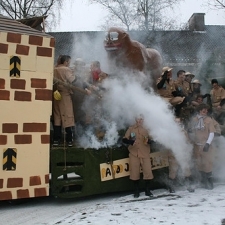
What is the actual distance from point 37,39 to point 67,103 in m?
1.14

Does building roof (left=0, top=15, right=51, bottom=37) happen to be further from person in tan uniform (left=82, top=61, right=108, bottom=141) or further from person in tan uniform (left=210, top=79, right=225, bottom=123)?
person in tan uniform (left=210, top=79, right=225, bottom=123)

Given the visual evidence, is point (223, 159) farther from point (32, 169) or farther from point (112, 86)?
point (32, 169)

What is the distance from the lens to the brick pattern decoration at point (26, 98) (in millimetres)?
6219

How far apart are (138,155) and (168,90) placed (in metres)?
1.57

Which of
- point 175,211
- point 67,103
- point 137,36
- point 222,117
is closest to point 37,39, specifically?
point 67,103

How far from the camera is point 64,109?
690cm

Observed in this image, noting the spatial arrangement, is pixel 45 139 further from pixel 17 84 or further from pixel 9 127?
pixel 17 84

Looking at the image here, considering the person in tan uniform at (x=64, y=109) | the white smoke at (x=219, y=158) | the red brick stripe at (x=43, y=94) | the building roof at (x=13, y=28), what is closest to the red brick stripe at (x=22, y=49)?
the building roof at (x=13, y=28)

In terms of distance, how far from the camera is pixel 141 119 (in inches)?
285

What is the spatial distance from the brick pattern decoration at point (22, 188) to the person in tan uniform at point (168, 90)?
9.21 ft

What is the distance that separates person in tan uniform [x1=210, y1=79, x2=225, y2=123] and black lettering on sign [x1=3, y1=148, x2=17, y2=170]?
434 cm

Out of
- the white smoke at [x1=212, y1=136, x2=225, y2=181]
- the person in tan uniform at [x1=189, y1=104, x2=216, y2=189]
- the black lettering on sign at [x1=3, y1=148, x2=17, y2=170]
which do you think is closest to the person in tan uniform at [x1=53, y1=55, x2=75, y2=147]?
the black lettering on sign at [x1=3, y1=148, x2=17, y2=170]

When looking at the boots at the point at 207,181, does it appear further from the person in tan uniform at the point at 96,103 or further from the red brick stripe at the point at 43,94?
the red brick stripe at the point at 43,94

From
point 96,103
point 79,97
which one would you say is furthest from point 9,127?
point 96,103
